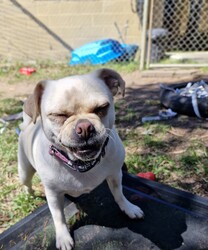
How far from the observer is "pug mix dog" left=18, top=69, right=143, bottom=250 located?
169cm

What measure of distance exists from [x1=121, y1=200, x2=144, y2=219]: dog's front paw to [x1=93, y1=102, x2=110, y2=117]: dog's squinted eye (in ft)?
2.87

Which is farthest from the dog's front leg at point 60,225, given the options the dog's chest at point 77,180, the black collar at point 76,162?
the black collar at point 76,162

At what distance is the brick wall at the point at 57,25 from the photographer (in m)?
6.98

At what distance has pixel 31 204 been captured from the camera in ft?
9.12

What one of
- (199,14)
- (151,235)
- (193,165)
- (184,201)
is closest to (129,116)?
(193,165)

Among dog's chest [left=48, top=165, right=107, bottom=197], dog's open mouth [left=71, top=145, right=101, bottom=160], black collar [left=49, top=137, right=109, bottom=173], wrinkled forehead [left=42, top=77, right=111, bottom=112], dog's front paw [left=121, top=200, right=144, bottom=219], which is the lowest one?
dog's front paw [left=121, top=200, right=144, bottom=219]

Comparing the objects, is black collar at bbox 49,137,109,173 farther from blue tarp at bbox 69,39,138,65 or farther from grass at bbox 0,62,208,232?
blue tarp at bbox 69,39,138,65

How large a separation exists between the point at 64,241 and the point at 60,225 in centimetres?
11

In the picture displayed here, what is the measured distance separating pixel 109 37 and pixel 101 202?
220 inches

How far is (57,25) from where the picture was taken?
7215 mm

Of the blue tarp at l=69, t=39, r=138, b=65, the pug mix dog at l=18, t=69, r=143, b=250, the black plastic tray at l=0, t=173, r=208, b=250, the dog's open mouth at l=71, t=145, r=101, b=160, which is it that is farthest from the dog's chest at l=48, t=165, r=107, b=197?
the blue tarp at l=69, t=39, r=138, b=65

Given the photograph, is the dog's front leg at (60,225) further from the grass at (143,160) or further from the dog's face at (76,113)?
the grass at (143,160)

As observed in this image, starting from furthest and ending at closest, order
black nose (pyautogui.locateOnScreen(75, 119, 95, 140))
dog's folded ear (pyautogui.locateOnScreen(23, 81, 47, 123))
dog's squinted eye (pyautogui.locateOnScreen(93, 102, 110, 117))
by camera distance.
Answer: dog's folded ear (pyautogui.locateOnScreen(23, 81, 47, 123)) < dog's squinted eye (pyautogui.locateOnScreen(93, 102, 110, 117)) < black nose (pyautogui.locateOnScreen(75, 119, 95, 140))

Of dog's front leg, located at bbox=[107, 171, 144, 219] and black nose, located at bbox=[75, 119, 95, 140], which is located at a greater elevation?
black nose, located at bbox=[75, 119, 95, 140]
